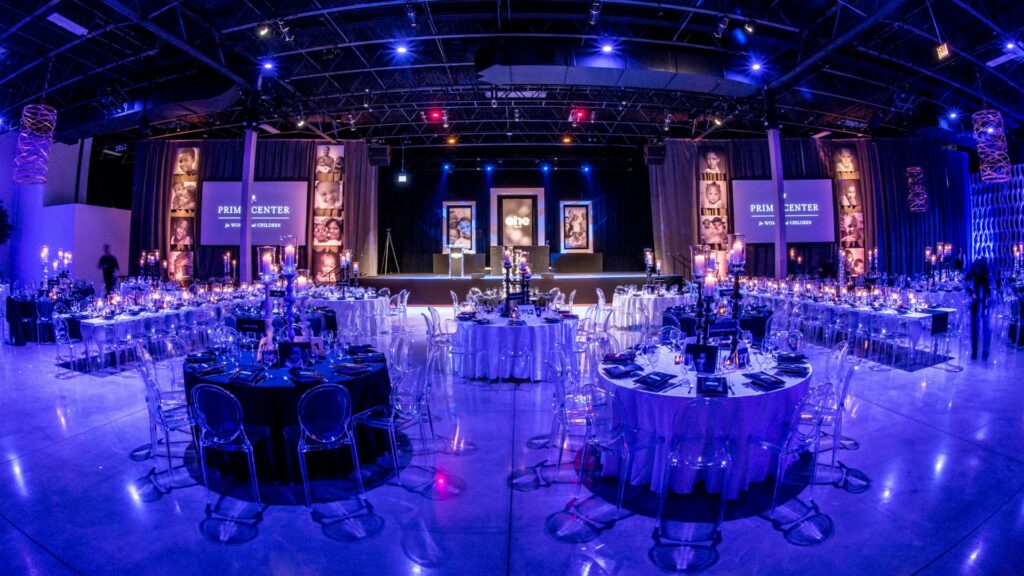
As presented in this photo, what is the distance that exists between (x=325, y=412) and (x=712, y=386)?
91.0 inches

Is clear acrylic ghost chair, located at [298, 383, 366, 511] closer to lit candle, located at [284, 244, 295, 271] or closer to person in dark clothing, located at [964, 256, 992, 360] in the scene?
lit candle, located at [284, 244, 295, 271]

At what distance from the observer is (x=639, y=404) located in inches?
129

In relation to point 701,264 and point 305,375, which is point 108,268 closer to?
point 305,375

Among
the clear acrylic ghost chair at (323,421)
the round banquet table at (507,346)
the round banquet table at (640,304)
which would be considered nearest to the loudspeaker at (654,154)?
the round banquet table at (640,304)

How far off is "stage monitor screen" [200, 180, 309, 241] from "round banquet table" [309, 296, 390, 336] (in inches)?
245

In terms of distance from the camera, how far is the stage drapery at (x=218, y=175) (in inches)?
577

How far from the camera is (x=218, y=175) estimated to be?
14.9 metres

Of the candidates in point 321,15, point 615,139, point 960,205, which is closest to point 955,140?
point 960,205

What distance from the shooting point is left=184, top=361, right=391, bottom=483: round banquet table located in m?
3.36

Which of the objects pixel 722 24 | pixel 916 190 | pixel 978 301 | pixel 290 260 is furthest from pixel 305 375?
pixel 916 190

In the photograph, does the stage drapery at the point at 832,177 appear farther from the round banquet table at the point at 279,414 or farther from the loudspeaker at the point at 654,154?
the round banquet table at the point at 279,414

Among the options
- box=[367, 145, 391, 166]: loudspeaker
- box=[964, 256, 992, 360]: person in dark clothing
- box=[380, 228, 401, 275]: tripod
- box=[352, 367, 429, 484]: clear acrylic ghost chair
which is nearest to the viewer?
box=[352, 367, 429, 484]: clear acrylic ghost chair

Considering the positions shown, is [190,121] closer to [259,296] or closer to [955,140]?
[259,296]

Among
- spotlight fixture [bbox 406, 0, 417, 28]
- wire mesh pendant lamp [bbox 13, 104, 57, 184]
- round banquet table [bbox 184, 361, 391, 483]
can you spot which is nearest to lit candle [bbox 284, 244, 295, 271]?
round banquet table [bbox 184, 361, 391, 483]
